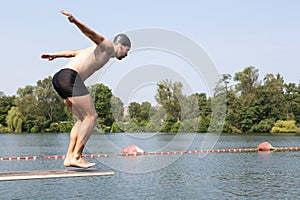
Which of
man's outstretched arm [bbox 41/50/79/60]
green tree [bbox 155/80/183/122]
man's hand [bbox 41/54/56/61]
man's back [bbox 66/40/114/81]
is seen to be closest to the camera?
man's back [bbox 66/40/114/81]

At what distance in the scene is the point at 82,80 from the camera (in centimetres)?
849

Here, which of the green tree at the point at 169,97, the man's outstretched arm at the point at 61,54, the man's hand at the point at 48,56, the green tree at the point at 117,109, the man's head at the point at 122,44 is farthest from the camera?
the green tree at the point at 169,97

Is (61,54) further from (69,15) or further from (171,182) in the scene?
(171,182)

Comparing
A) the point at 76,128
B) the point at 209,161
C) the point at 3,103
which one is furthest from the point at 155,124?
the point at 3,103

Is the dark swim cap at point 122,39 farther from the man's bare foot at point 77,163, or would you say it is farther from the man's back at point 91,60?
the man's bare foot at point 77,163

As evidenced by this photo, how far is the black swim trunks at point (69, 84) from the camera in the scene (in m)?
8.31

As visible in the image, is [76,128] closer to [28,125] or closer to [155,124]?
[155,124]

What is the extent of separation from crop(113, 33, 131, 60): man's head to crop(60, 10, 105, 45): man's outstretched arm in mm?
422

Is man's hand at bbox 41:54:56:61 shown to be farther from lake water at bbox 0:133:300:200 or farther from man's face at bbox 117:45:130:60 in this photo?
lake water at bbox 0:133:300:200

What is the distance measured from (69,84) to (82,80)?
274mm

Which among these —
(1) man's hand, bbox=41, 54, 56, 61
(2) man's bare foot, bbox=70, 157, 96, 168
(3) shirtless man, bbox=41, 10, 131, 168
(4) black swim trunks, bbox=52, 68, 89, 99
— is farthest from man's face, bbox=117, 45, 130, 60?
(2) man's bare foot, bbox=70, 157, 96, 168

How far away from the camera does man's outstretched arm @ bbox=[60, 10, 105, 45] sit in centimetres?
762

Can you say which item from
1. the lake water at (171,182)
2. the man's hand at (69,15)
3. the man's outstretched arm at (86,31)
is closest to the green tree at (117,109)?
the man's outstretched arm at (86,31)

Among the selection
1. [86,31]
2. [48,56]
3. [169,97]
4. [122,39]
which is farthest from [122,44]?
[169,97]
